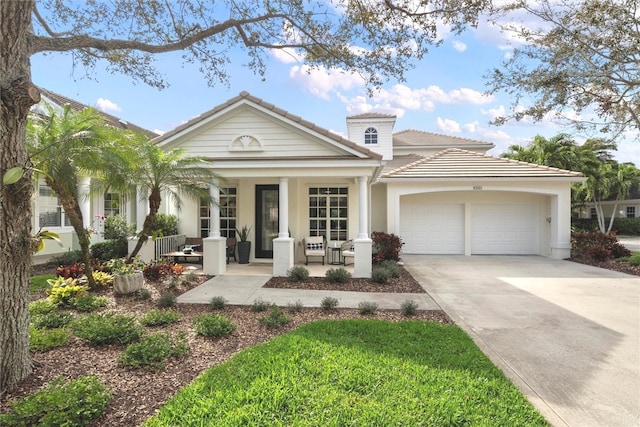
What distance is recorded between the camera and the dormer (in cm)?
2020

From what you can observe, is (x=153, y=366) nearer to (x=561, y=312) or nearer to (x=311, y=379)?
(x=311, y=379)

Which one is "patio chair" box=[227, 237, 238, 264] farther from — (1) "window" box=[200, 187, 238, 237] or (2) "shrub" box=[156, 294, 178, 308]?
(2) "shrub" box=[156, 294, 178, 308]

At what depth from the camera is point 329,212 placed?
1209cm

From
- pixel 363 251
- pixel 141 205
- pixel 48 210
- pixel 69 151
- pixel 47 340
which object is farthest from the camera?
pixel 48 210

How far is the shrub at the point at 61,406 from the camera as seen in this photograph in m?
2.61

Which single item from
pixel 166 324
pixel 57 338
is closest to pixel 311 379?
pixel 166 324

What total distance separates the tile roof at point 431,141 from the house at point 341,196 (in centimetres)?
771

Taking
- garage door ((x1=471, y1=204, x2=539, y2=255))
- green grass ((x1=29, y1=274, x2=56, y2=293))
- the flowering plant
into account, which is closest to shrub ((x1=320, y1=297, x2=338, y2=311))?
the flowering plant

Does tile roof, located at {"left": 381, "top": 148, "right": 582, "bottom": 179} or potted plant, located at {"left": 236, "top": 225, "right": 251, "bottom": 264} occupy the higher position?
tile roof, located at {"left": 381, "top": 148, "right": 582, "bottom": 179}

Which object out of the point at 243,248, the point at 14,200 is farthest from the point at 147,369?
the point at 243,248

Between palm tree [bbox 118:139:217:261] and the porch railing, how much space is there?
1.95 meters

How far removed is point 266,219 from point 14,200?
337 inches

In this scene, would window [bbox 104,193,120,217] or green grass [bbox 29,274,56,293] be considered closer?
green grass [bbox 29,274,56,293]

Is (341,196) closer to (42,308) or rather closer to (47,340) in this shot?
(42,308)
